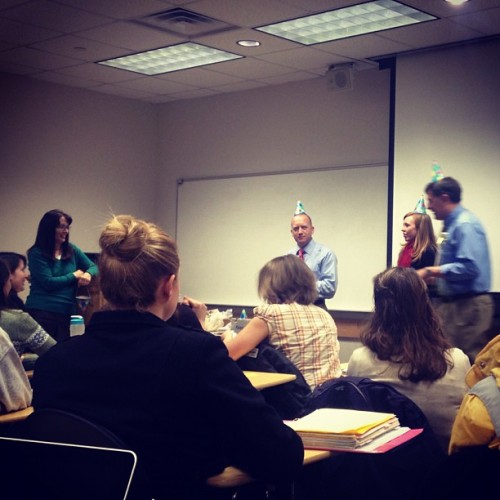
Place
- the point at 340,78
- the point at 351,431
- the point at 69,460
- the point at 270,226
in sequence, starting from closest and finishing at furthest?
the point at 69,460 < the point at 351,431 < the point at 340,78 < the point at 270,226

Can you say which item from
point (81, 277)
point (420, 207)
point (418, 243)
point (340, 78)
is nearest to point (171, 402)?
point (418, 243)

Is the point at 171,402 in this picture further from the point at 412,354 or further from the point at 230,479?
the point at 412,354

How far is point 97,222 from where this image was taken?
7602 millimetres

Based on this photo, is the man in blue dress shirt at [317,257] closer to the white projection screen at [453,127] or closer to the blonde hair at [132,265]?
the white projection screen at [453,127]

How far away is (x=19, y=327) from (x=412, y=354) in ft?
5.30

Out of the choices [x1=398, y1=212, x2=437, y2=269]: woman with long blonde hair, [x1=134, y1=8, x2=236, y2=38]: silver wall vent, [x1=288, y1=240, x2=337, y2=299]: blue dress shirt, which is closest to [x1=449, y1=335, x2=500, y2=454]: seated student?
[x1=398, y1=212, x2=437, y2=269]: woman with long blonde hair

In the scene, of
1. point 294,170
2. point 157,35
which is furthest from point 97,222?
point 157,35

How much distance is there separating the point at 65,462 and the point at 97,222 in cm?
615

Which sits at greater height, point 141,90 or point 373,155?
point 141,90

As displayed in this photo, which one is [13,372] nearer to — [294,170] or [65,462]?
[65,462]

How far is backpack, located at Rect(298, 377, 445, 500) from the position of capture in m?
2.33

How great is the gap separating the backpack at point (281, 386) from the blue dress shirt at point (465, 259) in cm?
172

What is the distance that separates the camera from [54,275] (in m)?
5.53

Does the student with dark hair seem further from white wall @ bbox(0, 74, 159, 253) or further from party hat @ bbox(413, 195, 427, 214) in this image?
party hat @ bbox(413, 195, 427, 214)
